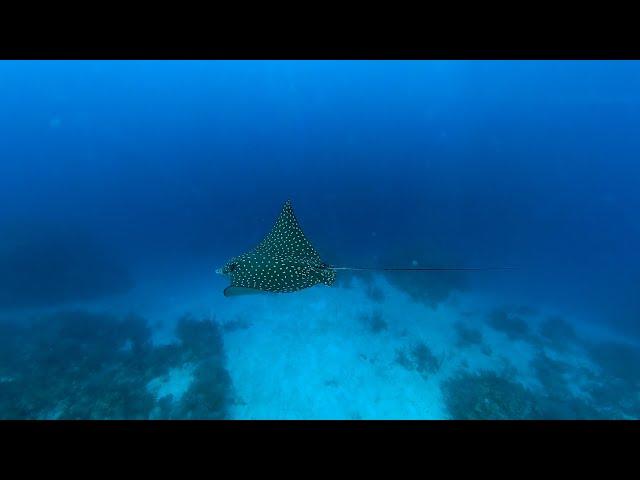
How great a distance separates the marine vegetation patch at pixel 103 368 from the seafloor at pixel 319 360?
6 cm

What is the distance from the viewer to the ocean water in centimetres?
1184

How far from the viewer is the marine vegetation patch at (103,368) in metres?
10.5

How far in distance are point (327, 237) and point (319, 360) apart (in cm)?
1438

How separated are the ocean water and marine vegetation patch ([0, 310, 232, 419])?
0.31 ft

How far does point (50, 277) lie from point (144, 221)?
16626 mm

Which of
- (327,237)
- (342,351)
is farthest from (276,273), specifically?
(327,237)

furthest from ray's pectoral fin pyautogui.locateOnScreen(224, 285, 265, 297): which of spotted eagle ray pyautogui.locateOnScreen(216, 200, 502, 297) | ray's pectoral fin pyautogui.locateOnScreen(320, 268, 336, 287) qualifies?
ray's pectoral fin pyautogui.locateOnScreen(320, 268, 336, 287)

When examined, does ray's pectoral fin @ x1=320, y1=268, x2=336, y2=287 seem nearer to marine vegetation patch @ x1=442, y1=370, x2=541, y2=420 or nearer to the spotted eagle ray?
the spotted eagle ray

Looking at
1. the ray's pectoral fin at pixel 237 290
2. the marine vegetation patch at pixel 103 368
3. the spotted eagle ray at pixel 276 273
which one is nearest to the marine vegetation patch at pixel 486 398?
the spotted eagle ray at pixel 276 273
